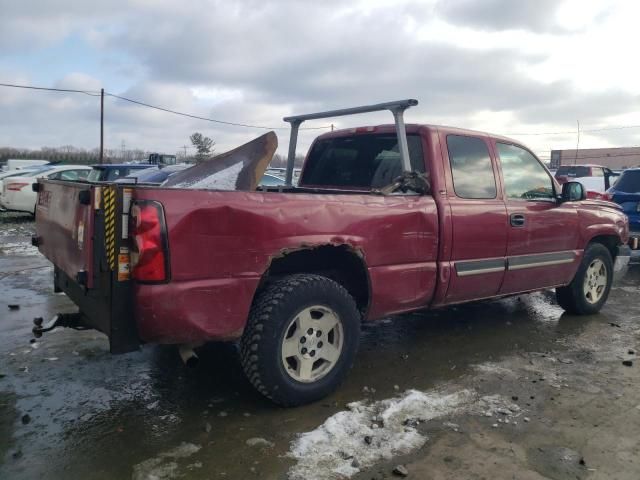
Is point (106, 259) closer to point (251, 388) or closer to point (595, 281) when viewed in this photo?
point (251, 388)

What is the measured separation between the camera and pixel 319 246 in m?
3.61

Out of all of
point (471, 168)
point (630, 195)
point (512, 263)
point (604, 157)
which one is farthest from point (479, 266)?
point (604, 157)

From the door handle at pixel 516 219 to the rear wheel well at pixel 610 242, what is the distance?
1517 millimetres

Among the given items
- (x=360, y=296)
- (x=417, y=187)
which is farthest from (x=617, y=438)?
(x=417, y=187)

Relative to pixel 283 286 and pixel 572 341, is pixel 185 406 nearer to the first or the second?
pixel 283 286

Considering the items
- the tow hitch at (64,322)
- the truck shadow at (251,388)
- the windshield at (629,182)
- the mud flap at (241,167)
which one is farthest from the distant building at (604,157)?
the tow hitch at (64,322)

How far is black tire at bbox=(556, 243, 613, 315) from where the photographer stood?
19.2 ft

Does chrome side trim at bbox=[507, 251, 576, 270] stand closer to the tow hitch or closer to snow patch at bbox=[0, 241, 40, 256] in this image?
the tow hitch

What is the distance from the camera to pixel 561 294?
235 inches

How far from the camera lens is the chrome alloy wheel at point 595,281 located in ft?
19.6

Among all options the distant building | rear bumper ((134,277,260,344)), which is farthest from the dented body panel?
the distant building

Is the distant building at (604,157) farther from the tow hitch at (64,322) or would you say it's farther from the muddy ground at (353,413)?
the tow hitch at (64,322)

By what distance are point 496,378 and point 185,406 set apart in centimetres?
234

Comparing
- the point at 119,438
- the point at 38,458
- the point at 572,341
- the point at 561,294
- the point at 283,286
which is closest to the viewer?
the point at 38,458
